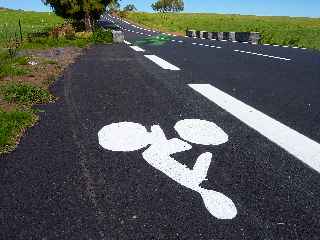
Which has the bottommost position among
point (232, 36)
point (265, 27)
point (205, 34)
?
point (265, 27)

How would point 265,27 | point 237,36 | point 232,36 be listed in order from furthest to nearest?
1. point 265,27
2. point 232,36
3. point 237,36

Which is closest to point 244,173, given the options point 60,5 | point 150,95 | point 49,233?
point 49,233

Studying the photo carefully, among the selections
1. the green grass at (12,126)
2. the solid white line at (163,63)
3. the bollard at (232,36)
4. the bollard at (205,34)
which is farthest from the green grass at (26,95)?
the bollard at (205,34)

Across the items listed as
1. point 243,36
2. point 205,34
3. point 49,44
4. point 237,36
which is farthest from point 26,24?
point 49,44

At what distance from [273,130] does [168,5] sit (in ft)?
565

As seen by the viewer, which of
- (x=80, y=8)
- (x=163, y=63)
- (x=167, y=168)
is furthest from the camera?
(x=80, y=8)

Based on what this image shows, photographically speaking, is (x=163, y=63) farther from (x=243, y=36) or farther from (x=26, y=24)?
(x=26, y=24)

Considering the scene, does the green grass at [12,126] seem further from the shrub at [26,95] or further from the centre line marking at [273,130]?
the centre line marking at [273,130]

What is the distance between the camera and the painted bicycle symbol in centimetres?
315

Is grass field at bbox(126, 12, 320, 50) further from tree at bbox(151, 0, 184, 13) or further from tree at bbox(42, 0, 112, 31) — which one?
tree at bbox(151, 0, 184, 13)

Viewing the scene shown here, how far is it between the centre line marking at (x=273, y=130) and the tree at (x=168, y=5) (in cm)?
16683

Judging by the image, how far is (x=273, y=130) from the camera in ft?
16.1

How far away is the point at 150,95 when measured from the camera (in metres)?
6.77

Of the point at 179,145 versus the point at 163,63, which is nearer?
the point at 179,145
